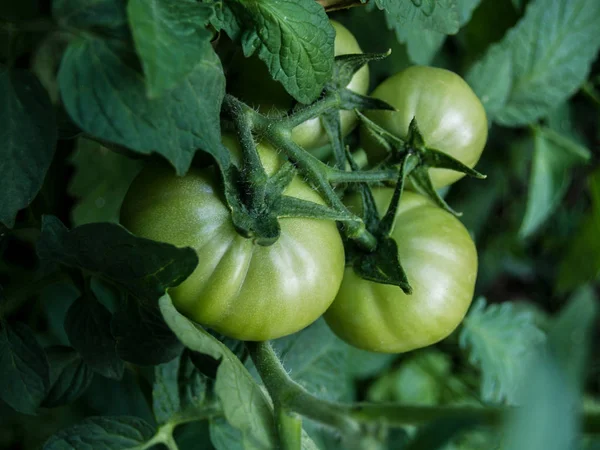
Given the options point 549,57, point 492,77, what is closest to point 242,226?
point 492,77

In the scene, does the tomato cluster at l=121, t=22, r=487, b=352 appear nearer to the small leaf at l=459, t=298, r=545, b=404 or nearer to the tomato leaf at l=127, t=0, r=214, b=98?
the tomato leaf at l=127, t=0, r=214, b=98

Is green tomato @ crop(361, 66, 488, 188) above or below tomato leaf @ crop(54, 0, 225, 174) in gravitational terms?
below

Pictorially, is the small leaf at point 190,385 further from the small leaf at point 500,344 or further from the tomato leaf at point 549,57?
the tomato leaf at point 549,57

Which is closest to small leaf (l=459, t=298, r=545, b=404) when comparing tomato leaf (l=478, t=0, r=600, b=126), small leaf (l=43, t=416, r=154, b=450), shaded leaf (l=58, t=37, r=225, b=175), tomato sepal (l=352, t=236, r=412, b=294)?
tomato leaf (l=478, t=0, r=600, b=126)

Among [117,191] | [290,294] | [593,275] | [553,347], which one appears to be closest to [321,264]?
[290,294]

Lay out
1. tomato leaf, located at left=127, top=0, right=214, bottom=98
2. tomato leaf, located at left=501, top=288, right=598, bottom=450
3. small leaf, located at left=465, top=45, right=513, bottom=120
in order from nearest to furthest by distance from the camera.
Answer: tomato leaf, located at left=501, top=288, right=598, bottom=450
tomato leaf, located at left=127, top=0, right=214, bottom=98
small leaf, located at left=465, top=45, right=513, bottom=120

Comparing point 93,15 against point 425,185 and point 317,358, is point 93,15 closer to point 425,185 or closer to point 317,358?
point 425,185

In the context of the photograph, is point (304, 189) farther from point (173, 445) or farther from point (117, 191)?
point (117, 191)

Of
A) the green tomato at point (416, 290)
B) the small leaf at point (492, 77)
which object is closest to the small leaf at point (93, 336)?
the green tomato at point (416, 290)
